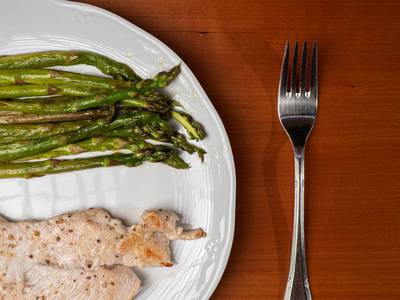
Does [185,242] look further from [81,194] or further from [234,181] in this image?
[81,194]

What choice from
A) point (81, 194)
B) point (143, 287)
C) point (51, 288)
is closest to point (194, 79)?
point (81, 194)

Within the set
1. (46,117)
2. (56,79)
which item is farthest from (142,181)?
(56,79)

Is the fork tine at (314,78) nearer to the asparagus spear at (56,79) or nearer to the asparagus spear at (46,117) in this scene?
the asparagus spear at (56,79)

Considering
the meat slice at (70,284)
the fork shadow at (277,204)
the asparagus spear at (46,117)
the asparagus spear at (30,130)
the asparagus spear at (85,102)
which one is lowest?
the meat slice at (70,284)

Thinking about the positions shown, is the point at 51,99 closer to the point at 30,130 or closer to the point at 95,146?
the point at 30,130

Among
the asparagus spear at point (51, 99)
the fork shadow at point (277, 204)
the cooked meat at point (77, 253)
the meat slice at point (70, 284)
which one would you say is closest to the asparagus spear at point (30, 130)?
the asparagus spear at point (51, 99)
